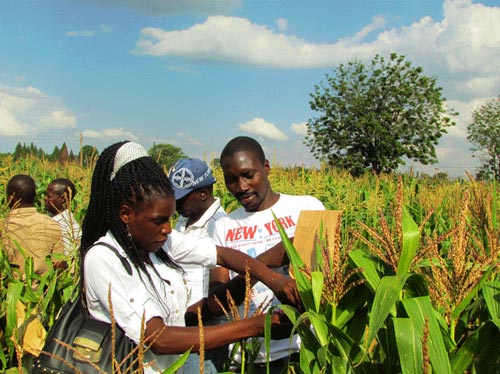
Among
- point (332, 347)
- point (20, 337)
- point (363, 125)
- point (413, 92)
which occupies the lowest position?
point (20, 337)

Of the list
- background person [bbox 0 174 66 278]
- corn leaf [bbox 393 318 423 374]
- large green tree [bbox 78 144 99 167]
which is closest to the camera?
corn leaf [bbox 393 318 423 374]

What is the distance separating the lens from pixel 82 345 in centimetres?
165

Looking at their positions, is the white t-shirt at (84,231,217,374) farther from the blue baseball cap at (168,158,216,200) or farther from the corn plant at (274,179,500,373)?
the blue baseball cap at (168,158,216,200)

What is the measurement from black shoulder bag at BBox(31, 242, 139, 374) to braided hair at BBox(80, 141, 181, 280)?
0.13 metres

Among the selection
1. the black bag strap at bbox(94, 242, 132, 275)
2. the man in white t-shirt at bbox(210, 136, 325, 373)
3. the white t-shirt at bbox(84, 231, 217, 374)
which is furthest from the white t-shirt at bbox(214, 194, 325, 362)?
the black bag strap at bbox(94, 242, 132, 275)

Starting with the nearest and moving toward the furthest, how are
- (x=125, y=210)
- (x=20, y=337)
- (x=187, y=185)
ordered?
1. (x=125, y=210)
2. (x=20, y=337)
3. (x=187, y=185)

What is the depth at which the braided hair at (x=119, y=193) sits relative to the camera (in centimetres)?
184

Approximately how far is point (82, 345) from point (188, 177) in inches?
54.4

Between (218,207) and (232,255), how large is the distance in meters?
0.87

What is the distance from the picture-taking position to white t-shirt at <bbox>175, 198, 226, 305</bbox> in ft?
8.39

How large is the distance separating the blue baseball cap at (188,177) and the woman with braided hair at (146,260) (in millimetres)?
702

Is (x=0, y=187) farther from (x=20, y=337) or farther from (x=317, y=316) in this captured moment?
(x=317, y=316)

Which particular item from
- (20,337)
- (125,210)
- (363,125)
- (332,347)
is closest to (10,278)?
(20,337)

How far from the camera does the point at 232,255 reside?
2.11m
